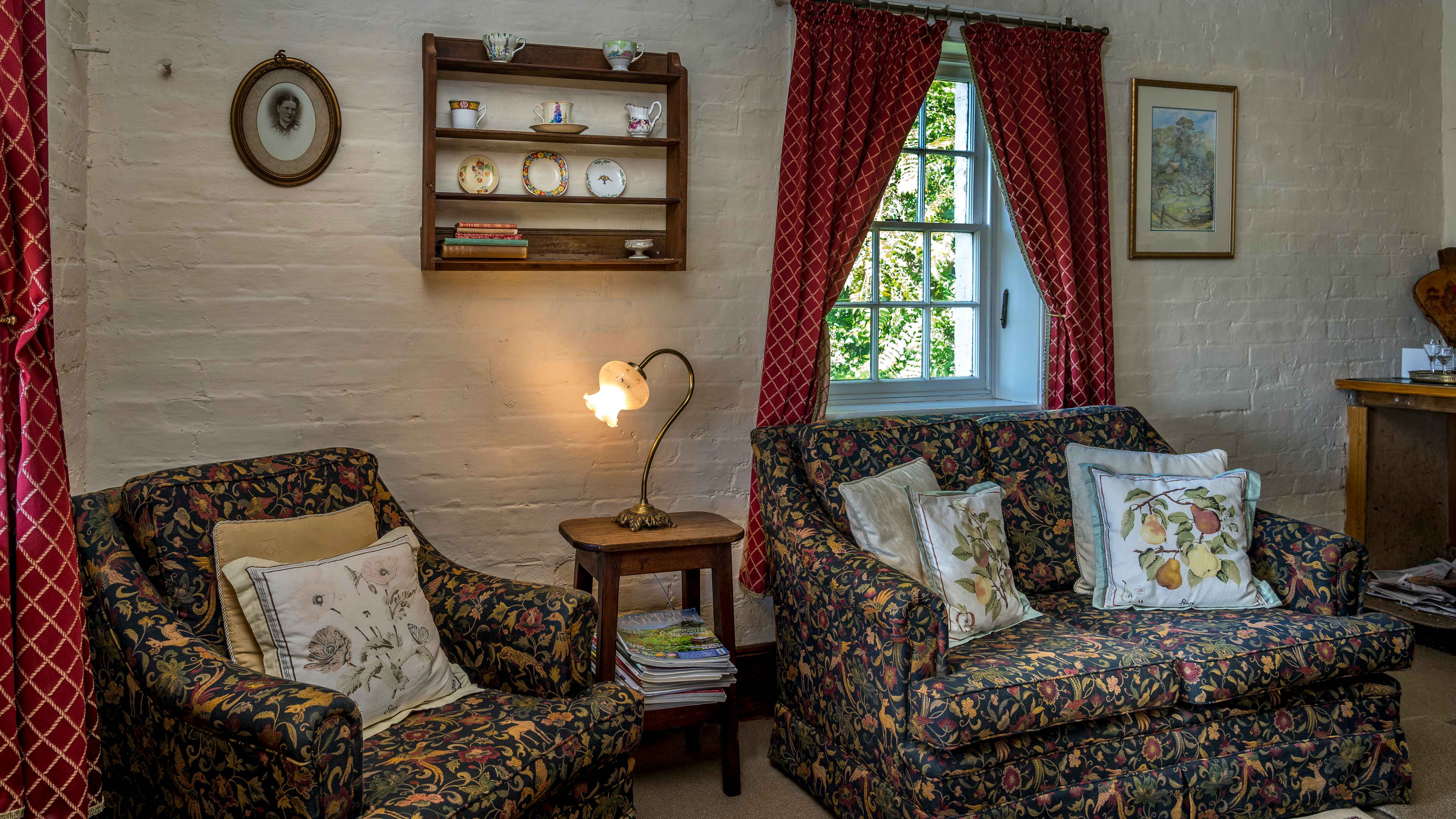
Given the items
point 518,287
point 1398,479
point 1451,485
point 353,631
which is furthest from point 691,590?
point 1451,485

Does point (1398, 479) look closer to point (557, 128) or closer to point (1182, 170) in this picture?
point (1182, 170)

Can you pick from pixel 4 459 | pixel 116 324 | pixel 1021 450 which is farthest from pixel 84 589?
pixel 1021 450

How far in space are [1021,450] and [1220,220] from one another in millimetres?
1565

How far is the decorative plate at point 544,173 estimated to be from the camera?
3092 mm

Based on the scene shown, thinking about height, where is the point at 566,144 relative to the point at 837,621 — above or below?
above

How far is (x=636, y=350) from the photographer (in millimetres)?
3283

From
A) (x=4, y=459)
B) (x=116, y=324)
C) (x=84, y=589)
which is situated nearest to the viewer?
(x=4, y=459)

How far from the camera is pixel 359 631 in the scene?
217 centimetres

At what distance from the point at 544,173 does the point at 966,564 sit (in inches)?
66.9

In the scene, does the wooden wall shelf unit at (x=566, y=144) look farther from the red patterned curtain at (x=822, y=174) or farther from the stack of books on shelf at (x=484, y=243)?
the red patterned curtain at (x=822, y=174)

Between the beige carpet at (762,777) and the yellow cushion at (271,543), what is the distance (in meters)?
1.08

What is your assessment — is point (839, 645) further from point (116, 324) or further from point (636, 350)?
point (116, 324)

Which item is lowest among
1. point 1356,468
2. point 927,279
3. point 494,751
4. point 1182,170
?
point 494,751

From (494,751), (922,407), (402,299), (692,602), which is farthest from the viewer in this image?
(922,407)
